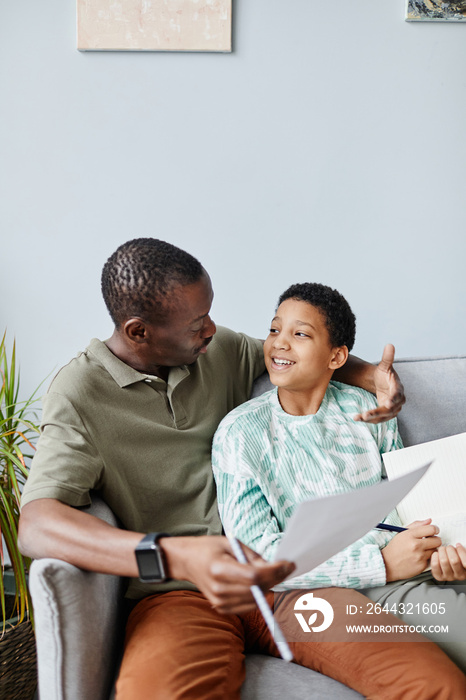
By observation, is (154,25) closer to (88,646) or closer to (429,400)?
(429,400)

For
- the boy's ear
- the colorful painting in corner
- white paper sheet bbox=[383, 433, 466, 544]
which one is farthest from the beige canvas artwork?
white paper sheet bbox=[383, 433, 466, 544]

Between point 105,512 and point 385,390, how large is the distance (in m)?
0.70

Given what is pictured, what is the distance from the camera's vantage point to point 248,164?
187cm

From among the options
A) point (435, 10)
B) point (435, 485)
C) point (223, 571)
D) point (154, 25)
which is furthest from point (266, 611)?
point (435, 10)

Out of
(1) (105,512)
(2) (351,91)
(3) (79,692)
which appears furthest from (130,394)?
(2) (351,91)

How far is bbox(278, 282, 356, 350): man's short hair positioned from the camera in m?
1.38

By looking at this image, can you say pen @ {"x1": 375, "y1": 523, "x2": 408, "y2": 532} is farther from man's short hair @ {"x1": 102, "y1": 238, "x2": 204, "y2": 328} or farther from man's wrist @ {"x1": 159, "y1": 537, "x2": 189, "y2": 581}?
man's short hair @ {"x1": 102, "y1": 238, "x2": 204, "y2": 328}

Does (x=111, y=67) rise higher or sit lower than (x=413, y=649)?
higher

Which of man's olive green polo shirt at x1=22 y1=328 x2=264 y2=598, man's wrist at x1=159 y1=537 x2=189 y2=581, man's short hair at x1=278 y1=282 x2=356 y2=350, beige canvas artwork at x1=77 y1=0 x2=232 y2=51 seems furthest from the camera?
beige canvas artwork at x1=77 y1=0 x2=232 y2=51

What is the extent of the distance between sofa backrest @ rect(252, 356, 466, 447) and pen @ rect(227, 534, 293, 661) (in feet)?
2.34

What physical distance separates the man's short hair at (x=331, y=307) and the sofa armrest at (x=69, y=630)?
0.75 m

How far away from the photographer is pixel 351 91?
1.84 metres

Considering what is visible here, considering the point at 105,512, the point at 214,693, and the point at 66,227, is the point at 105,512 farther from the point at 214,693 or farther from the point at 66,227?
the point at 66,227

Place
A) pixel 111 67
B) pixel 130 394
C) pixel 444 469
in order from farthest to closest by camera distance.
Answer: pixel 111 67 < pixel 444 469 < pixel 130 394
